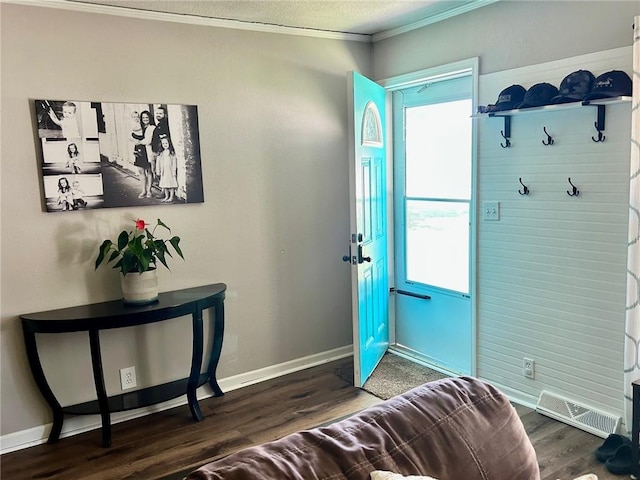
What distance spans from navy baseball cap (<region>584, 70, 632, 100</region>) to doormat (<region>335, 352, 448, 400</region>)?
2005 mm

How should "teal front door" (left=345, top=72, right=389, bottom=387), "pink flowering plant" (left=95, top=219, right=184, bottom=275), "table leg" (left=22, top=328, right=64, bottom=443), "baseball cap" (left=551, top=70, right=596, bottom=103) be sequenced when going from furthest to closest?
1. "teal front door" (left=345, top=72, right=389, bottom=387)
2. "pink flowering plant" (left=95, top=219, right=184, bottom=275)
3. "table leg" (left=22, top=328, right=64, bottom=443)
4. "baseball cap" (left=551, top=70, right=596, bottom=103)

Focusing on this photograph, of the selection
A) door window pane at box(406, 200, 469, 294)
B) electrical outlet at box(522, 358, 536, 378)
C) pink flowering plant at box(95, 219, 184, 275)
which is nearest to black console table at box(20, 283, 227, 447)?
pink flowering plant at box(95, 219, 184, 275)

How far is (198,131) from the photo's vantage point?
3312mm

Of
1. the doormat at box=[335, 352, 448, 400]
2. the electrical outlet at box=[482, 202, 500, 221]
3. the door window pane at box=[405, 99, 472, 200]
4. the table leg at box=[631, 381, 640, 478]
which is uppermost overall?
the door window pane at box=[405, 99, 472, 200]

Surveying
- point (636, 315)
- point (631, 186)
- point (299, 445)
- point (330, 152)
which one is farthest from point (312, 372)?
point (299, 445)

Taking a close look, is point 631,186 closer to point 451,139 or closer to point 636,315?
point 636,315

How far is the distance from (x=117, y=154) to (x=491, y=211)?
7.31 ft

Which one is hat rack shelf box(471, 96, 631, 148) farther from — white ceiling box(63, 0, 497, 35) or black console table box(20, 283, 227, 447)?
black console table box(20, 283, 227, 447)

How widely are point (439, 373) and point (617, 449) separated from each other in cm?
133

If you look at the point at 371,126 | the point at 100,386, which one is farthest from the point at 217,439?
the point at 371,126

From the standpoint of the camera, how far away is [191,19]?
322 cm

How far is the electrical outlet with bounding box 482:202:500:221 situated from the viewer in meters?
3.17

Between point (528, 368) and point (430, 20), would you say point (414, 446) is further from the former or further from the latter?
point (430, 20)

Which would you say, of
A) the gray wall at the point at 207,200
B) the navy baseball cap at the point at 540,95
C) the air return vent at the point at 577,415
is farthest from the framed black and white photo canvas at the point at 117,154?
the air return vent at the point at 577,415
